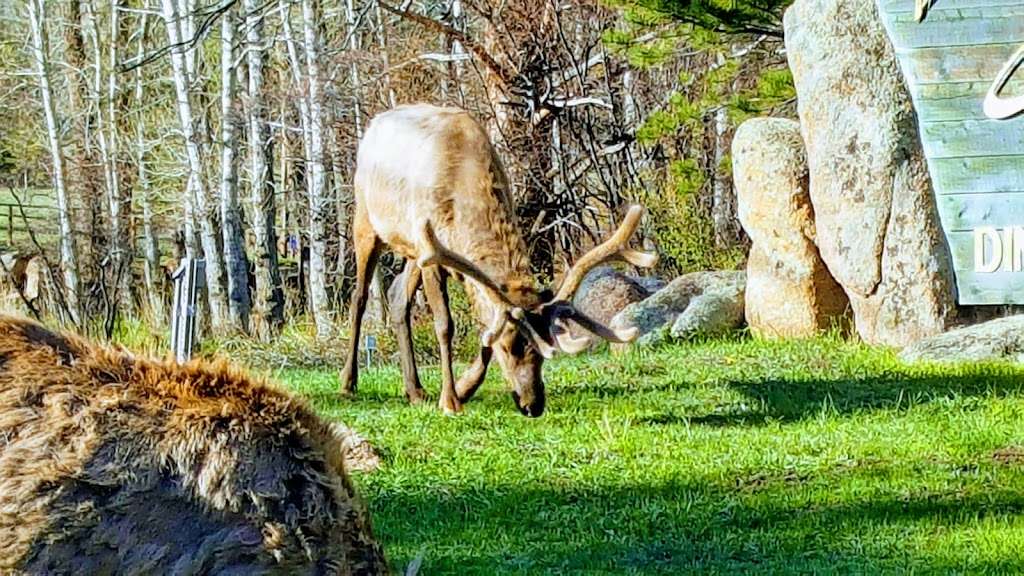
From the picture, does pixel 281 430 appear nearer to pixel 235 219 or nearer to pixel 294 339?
pixel 294 339

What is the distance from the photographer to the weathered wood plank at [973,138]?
477 centimetres

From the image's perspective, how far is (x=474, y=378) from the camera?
9875 mm

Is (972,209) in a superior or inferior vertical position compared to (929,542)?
superior

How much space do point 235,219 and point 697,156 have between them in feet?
23.9

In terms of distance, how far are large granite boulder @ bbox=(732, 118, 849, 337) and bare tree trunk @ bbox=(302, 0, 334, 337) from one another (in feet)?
24.9

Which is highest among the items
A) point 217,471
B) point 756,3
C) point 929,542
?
point 756,3

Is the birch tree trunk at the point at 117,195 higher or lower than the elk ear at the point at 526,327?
higher

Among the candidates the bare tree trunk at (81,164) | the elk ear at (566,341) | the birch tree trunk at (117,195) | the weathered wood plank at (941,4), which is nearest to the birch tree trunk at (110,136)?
the birch tree trunk at (117,195)

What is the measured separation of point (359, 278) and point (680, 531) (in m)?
5.12

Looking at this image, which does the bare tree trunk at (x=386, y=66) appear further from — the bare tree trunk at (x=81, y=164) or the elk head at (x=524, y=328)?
the elk head at (x=524, y=328)

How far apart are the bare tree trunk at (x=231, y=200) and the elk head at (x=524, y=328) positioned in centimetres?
1244

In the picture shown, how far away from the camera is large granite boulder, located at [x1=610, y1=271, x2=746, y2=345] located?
12734mm

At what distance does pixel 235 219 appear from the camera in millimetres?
22344

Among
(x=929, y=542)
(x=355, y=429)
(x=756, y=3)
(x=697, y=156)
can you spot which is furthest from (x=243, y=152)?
(x=929, y=542)
